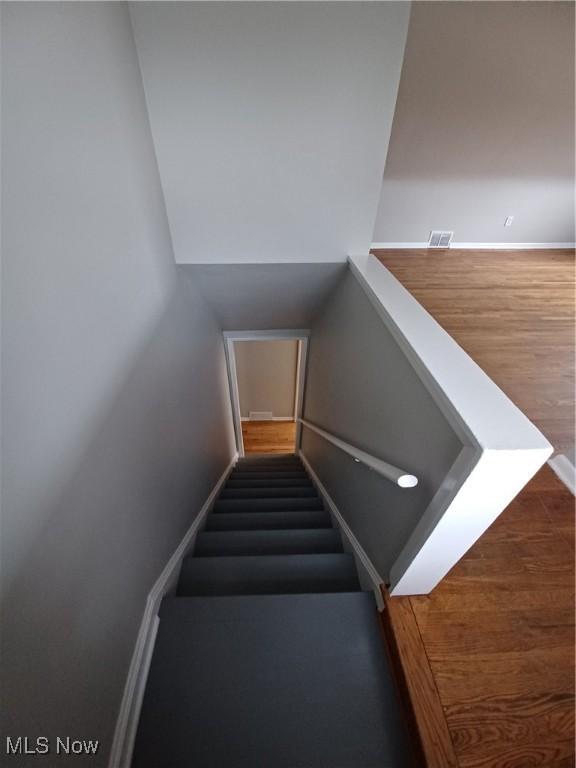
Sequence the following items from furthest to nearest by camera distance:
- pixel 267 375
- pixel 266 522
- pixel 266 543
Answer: pixel 267 375 < pixel 266 522 < pixel 266 543

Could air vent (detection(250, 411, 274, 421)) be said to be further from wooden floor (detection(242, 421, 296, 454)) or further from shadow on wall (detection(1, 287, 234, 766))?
shadow on wall (detection(1, 287, 234, 766))

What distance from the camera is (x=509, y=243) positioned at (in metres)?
3.89

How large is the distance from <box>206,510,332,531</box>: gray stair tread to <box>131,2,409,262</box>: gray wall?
176 cm

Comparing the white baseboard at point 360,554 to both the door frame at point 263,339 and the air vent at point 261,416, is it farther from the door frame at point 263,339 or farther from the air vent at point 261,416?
the air vent at point 261,416

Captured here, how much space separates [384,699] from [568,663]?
2.04ft

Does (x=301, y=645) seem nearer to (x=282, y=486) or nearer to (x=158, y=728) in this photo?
(x=158, y=728)

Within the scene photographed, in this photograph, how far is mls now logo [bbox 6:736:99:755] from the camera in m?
0.54

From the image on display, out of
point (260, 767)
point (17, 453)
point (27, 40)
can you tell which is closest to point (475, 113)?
point (27, 40)

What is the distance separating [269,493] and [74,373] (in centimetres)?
246

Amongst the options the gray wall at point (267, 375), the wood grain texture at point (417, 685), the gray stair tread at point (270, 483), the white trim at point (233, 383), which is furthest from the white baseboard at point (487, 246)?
the wood grain texture at point (417, 685)

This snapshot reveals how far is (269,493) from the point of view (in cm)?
291

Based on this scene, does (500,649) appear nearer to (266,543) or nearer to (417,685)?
(417,685)

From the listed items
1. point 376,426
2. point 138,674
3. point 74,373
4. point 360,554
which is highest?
point 74,373

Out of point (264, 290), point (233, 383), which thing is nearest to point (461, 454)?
point (264, 290)
